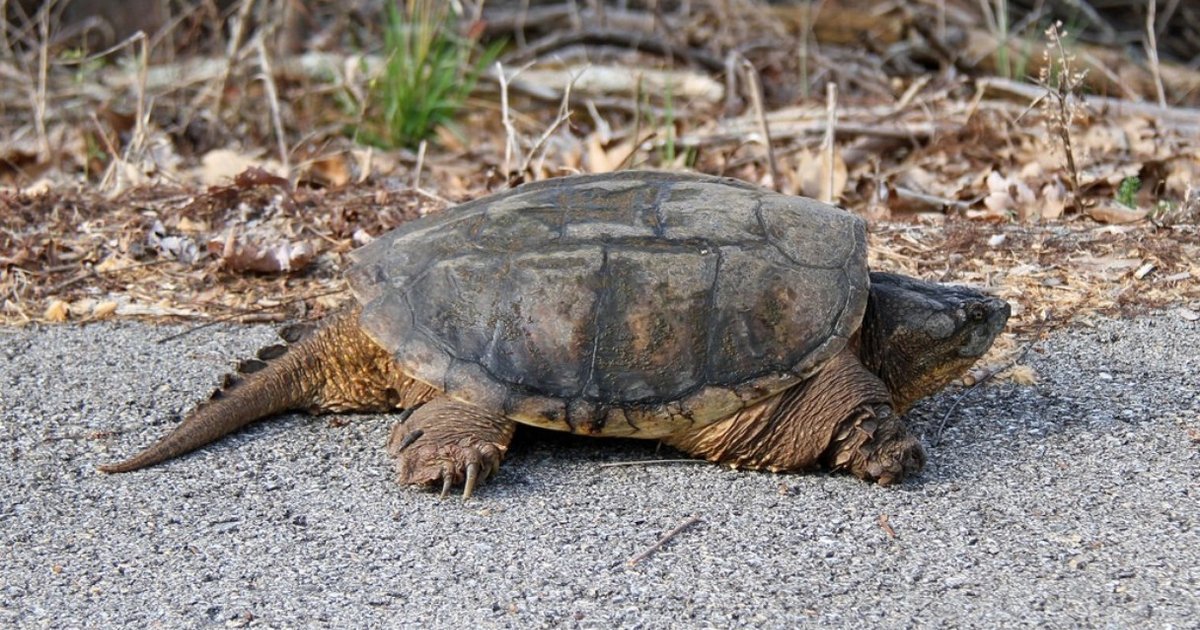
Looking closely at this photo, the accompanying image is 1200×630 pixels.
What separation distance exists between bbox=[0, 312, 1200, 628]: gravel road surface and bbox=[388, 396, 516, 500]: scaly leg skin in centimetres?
5

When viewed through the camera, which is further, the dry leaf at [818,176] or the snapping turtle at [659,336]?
the dry leaf at [818,176]

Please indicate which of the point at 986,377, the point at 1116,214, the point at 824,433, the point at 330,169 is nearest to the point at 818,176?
the point at 1116,214

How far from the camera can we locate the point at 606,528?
273 centimetres

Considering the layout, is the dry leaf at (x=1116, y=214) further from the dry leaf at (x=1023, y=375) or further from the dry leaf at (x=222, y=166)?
the dry leaf at (x=222, y=166)

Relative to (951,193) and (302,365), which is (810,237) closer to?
(302,365)

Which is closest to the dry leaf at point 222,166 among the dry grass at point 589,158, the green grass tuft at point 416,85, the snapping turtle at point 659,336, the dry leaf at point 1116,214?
the dry grass at point 589,158

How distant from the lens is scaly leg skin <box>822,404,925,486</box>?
9.49 ft

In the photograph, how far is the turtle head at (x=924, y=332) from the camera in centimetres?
315

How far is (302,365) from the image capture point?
3.35 metres

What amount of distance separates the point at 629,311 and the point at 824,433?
0.52 metres

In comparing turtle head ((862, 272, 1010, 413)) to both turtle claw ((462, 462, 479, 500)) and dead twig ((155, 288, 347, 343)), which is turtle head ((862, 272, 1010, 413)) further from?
dead twig ((155, 288, 347, 343))

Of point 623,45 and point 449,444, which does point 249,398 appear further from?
point 623,45

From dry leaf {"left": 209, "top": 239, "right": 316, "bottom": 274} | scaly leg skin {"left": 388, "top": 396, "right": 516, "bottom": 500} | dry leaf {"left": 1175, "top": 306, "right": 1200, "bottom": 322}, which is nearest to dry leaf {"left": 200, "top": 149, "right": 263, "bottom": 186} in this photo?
dry leaf {"left": 209, "top": 239, "right": 316, "bottom": 274}

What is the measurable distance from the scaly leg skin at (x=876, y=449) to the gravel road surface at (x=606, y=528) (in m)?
0.04
